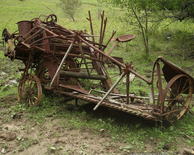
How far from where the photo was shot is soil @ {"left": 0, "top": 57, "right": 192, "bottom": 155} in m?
3.75

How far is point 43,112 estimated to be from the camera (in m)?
5.31

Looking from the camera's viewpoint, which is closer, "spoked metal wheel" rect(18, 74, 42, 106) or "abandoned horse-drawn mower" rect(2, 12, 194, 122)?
"abandoned horse-drawn mower" rect(2, 12, 194, 122)

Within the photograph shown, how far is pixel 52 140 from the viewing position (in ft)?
13.4

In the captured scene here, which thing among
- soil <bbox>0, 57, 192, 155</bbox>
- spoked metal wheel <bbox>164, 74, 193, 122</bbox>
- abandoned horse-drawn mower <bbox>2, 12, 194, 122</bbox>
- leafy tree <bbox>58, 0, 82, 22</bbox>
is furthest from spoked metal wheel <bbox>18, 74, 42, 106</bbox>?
leafy tree <bbox>58, 0, 82, 22</bbox>

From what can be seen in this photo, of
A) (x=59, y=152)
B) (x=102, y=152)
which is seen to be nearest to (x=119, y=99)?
(x=102, y=152)

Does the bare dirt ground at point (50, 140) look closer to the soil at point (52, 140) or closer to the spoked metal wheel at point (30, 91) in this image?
the soil at point (52, 140)

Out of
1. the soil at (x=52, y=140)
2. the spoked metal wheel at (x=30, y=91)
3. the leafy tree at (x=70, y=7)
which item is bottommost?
the soil at (x=52, y=140)

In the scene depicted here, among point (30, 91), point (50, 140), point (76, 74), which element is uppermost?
point (76, 74)

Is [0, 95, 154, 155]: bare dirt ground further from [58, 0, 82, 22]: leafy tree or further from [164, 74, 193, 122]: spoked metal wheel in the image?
[58, 0, 82, 22]: leafy tree

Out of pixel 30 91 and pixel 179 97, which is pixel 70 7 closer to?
pixel 30 91

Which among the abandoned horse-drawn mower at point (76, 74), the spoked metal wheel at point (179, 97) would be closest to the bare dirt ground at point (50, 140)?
the abandoned horse-drawn mower at point (76, 74)

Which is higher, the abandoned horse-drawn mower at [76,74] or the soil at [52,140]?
the abandoned horse-drawn mower at [76,74]

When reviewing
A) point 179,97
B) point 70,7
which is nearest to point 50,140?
point 179,97

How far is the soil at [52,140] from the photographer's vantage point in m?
3.75
